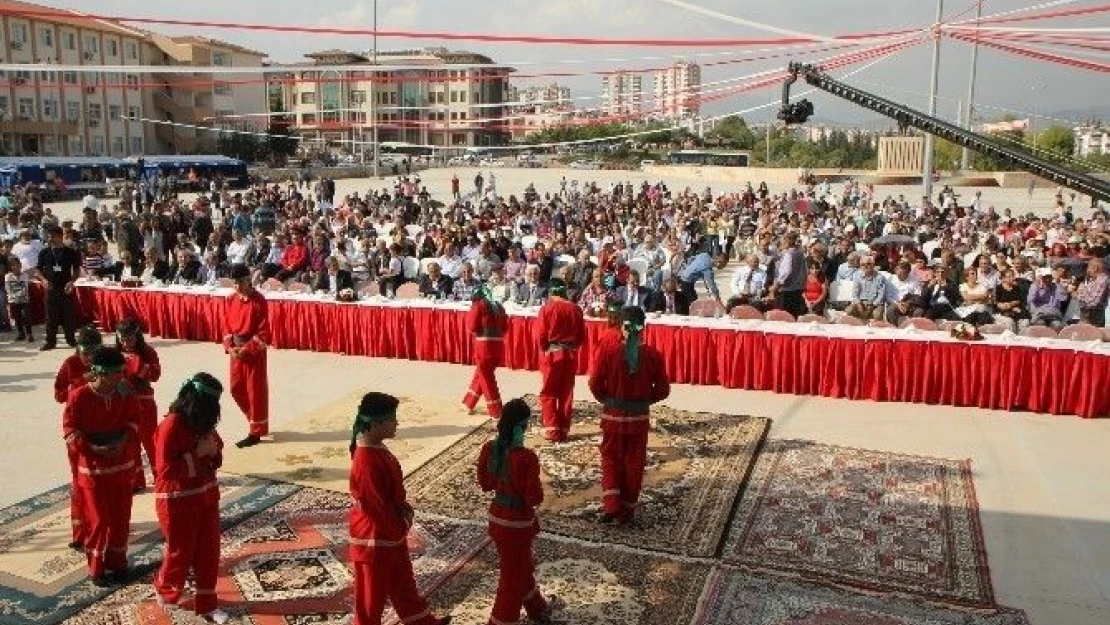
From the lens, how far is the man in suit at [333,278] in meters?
13.2

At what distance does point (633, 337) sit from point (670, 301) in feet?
16.3

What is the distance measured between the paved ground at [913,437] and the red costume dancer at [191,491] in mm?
2497

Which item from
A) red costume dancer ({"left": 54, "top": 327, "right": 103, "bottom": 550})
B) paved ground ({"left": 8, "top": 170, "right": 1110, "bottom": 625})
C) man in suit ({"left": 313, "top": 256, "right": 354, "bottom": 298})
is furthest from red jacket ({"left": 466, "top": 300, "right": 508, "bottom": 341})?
man in suit ({"left": 313, "top": 256, "right": 354, "bottom": 298})

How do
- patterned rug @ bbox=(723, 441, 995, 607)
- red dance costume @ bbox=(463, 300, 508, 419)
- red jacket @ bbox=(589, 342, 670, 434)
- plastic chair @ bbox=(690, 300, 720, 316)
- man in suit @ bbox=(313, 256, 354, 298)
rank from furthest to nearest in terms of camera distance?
man in suit @ bbox=(313, 256, 354, 298)
plastic chair @ bbox=(690, 300, 720, 316)
red dance costume @ bbox=(463, 300, 508, 419)
red jacket @ bbox=(589, 342, 670, 434)
patterned rug @ bbox=(723, 441, 995, 607)

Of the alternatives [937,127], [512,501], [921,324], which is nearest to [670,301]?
[921,324]

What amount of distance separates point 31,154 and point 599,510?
52004 mm

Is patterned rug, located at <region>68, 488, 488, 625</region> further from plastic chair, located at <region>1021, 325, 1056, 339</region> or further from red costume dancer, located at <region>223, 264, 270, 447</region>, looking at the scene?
plastic chair, located at <region>1021, 325, 1056, 339</region>

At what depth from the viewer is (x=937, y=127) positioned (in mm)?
5652

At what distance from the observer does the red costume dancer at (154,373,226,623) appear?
4609mm

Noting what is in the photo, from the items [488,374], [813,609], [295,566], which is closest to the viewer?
[813,609]

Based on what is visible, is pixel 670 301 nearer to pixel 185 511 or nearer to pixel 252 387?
pixel 252 387

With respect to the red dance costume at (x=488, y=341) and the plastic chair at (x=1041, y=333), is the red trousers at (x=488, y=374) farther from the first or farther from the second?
the plastic chair at (x=1041, y=333)

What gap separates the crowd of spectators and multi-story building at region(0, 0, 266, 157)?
2475 centimetres

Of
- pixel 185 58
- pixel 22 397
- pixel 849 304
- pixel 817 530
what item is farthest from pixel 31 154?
pixel 817 530
